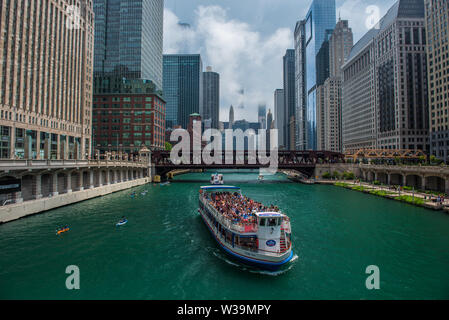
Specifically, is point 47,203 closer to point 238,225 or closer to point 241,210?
point 241,210

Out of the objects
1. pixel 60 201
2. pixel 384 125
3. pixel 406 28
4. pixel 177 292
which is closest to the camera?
pixel 177 292

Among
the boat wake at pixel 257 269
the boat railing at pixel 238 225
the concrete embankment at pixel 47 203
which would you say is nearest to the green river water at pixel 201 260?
the boat wake at pixel 257 269

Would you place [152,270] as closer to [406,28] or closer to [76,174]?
[76,174]

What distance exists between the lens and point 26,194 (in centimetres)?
4525

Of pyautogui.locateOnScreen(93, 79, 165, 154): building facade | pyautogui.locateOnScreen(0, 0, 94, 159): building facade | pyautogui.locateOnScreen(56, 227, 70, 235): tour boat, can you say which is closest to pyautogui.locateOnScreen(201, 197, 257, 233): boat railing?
pyautogui.locateOnScreen(56, 227, 70, 235): tour boat

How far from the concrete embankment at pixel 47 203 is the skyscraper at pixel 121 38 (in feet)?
320

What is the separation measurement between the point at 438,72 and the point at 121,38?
535 feet

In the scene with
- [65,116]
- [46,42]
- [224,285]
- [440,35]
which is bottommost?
[224,285]

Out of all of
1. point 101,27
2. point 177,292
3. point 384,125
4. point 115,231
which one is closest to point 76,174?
point 115,231

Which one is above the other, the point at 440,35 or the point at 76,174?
the point at 440,35

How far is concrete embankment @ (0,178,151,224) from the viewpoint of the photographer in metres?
38.2

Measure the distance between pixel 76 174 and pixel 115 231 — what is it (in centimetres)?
3529

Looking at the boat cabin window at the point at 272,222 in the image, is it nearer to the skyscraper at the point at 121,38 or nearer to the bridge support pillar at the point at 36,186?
the bridge support pillar at the point at 36,186

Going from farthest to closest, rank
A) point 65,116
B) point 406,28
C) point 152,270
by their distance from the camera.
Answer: point 406,28
point 65,116
point 152,270
